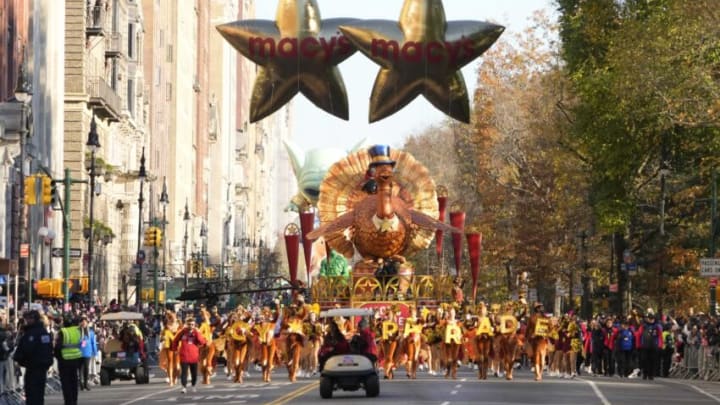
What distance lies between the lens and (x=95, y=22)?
8612 centimetres

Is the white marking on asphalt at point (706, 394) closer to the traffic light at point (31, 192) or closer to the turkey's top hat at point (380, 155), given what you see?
the turkey's top hat at point (380, 155)

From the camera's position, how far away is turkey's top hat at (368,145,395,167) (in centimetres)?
5464

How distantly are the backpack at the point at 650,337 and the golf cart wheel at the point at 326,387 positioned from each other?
1617 centimetres

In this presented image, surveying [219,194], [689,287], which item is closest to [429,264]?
[689,287]

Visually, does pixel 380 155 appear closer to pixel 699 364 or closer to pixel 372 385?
pixel 699 364

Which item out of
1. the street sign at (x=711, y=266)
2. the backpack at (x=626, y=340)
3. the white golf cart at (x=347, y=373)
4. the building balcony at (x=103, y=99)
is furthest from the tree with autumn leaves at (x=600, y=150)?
the building balcony at (x=103, y=99)

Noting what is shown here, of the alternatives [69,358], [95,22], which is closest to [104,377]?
[69,358]

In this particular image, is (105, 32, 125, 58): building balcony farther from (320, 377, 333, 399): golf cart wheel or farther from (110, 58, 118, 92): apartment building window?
(320, 377, 333, 399): golf cart wheel

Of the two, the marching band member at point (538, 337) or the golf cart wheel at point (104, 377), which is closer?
the marching band member at point (538, 337)

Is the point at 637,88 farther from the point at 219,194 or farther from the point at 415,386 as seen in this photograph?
the point at 219,194

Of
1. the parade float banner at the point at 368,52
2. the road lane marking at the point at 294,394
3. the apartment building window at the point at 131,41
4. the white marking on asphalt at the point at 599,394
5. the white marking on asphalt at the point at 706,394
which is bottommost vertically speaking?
the white marking on asphalt at the point at 706,394

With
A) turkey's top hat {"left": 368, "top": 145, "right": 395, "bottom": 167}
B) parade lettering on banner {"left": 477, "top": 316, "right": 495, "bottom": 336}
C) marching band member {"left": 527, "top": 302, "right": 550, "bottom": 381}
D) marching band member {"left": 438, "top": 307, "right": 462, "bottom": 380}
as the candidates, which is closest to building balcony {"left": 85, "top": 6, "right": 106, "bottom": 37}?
turkey's top hat {"left": 368, "top": 145, "right": 395, "bottom": 167}

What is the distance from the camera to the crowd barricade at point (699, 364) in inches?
1914

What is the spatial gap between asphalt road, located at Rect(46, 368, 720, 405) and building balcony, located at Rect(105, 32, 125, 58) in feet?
158
